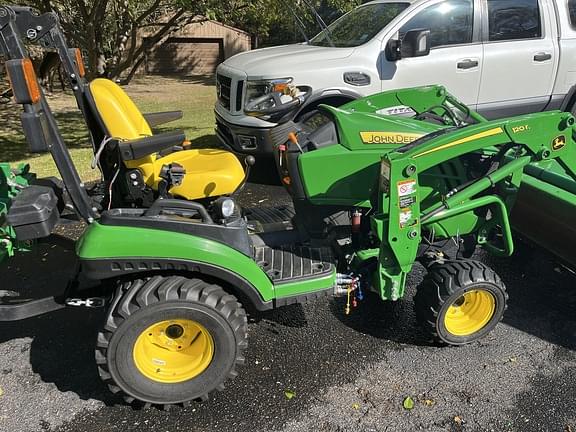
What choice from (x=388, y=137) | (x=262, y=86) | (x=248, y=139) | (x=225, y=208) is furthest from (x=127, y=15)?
(x=225, y=208)

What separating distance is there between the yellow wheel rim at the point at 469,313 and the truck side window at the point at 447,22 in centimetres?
336

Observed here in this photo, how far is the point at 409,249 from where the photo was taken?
269 cm

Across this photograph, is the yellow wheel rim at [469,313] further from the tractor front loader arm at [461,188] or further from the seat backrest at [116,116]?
the seat backrest at [116,116]

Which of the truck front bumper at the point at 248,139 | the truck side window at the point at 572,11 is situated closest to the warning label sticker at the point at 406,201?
the truck front bumper at the point at 248,139

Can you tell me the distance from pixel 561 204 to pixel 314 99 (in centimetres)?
283

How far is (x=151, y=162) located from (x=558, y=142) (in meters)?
2.43

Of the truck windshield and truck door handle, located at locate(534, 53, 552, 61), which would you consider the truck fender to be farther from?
the truck windshield

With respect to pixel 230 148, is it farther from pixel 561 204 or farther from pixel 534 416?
pixel 534 416

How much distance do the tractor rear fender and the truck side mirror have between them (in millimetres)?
3621

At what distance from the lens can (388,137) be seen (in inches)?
116

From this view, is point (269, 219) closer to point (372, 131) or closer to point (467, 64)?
point (372, 131)

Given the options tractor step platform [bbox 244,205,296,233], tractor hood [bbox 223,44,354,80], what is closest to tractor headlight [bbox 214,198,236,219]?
tractor step platform [bbox 244,205,296,233]

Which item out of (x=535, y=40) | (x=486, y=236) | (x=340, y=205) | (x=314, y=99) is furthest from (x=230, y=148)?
(x=535, y=40)

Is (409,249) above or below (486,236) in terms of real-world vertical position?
above
